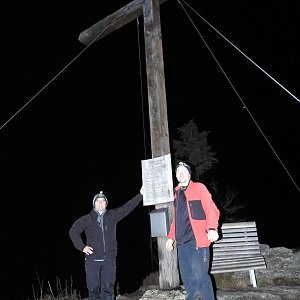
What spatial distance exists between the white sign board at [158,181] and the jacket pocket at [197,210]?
775 millimetres

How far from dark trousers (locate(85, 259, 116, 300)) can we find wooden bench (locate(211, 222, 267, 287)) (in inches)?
75.7

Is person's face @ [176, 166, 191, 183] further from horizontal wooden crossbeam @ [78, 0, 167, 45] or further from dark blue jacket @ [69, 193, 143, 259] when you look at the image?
horizontal wooden crossbeam @ [78, 0, 167, 45]

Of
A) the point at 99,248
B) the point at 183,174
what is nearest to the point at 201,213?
the point at 183,174

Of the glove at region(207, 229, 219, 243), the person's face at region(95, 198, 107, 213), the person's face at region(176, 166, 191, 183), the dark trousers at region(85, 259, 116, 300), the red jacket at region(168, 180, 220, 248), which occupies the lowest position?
the dark trousers at region(85, 259, 116, 300)

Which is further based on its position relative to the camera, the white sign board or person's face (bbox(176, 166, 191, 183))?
the white sign board

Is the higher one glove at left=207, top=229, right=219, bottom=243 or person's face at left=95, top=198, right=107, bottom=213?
person's face at left=95, top=198, right=107, bottom=213

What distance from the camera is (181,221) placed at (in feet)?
14.9

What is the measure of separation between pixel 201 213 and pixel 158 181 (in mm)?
1091

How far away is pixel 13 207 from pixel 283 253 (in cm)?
5637

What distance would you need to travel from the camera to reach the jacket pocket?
441 cm

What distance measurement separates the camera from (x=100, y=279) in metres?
5.32

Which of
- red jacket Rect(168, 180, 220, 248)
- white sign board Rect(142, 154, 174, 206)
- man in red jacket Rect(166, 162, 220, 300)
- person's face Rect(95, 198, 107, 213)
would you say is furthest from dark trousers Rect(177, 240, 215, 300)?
person's face Rect(95, 198, 107, 213)

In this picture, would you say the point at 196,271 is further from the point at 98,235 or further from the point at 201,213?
the point at 98,235

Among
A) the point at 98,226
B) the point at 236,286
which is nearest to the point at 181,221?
the point at 98,226
